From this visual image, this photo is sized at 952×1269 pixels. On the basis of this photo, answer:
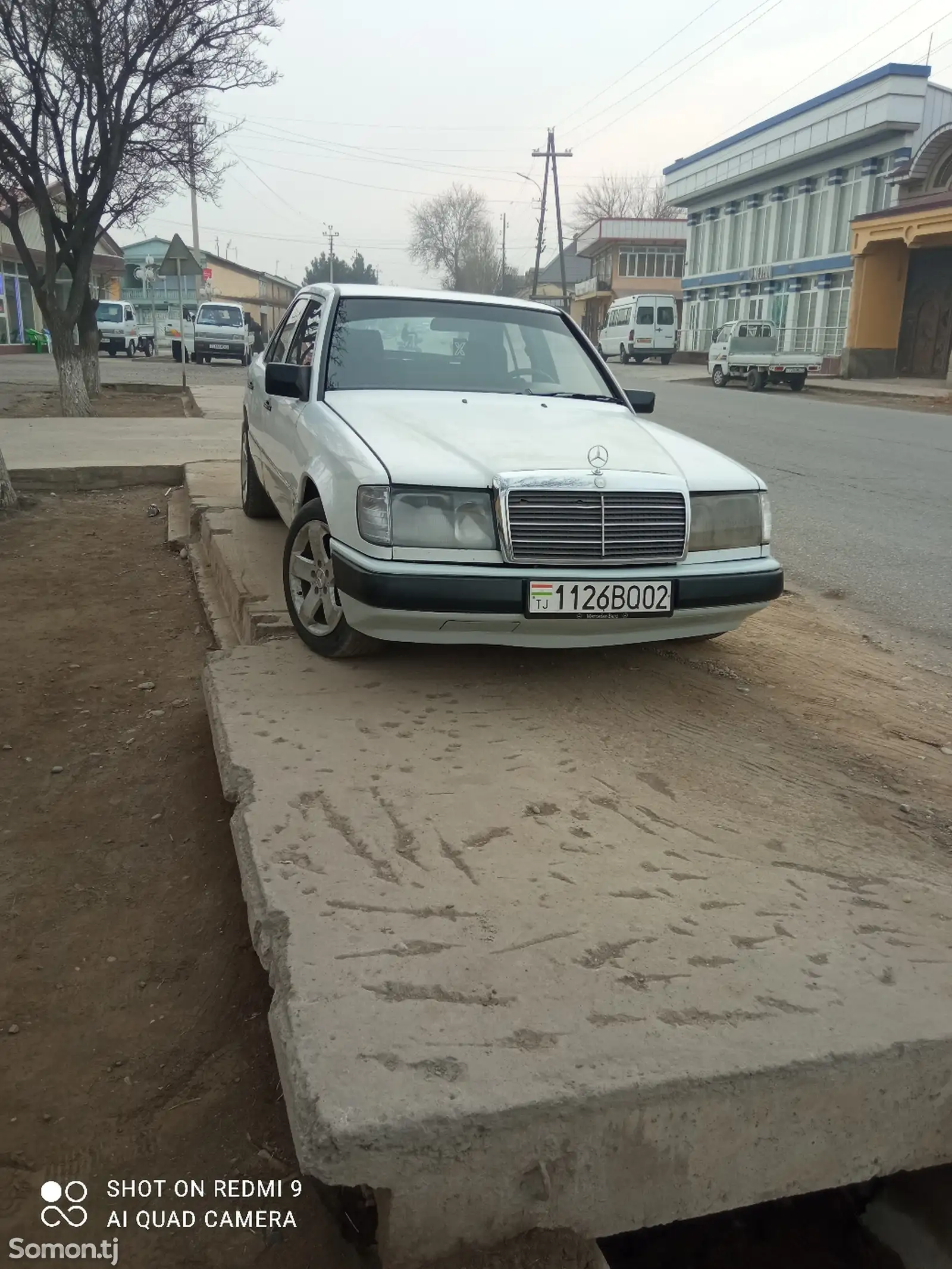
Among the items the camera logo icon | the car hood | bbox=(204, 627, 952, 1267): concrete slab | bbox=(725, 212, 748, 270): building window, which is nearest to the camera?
Result: bbox=(204, 627, 952, 1267): concrete slab

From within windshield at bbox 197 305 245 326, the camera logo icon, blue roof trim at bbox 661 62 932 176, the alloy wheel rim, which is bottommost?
the camera logo icon

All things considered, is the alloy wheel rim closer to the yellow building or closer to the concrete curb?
the concrete curb

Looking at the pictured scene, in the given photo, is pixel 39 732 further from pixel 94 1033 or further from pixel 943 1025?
pixel 943 1025

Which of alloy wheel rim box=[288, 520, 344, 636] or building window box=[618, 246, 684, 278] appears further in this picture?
building window box=[618, 246, 684, 278]

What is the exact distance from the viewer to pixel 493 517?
3.32m

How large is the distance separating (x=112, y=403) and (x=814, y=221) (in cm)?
2930

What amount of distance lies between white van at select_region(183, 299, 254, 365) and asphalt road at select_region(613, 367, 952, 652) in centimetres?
1820

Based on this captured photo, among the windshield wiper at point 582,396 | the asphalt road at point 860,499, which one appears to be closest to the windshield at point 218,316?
the asphalt road at point 860,499

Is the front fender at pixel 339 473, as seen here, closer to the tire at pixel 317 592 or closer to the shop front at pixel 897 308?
the tire at pixel 317 592

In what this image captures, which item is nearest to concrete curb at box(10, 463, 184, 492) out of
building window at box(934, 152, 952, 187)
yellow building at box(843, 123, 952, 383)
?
yellow building at box(843, 123, 952, 383)

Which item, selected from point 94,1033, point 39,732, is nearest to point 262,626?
point 39,732

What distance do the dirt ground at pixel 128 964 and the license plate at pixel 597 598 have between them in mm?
1231

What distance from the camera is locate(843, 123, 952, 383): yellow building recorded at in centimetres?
2984

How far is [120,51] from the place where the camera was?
1423 centimetres
